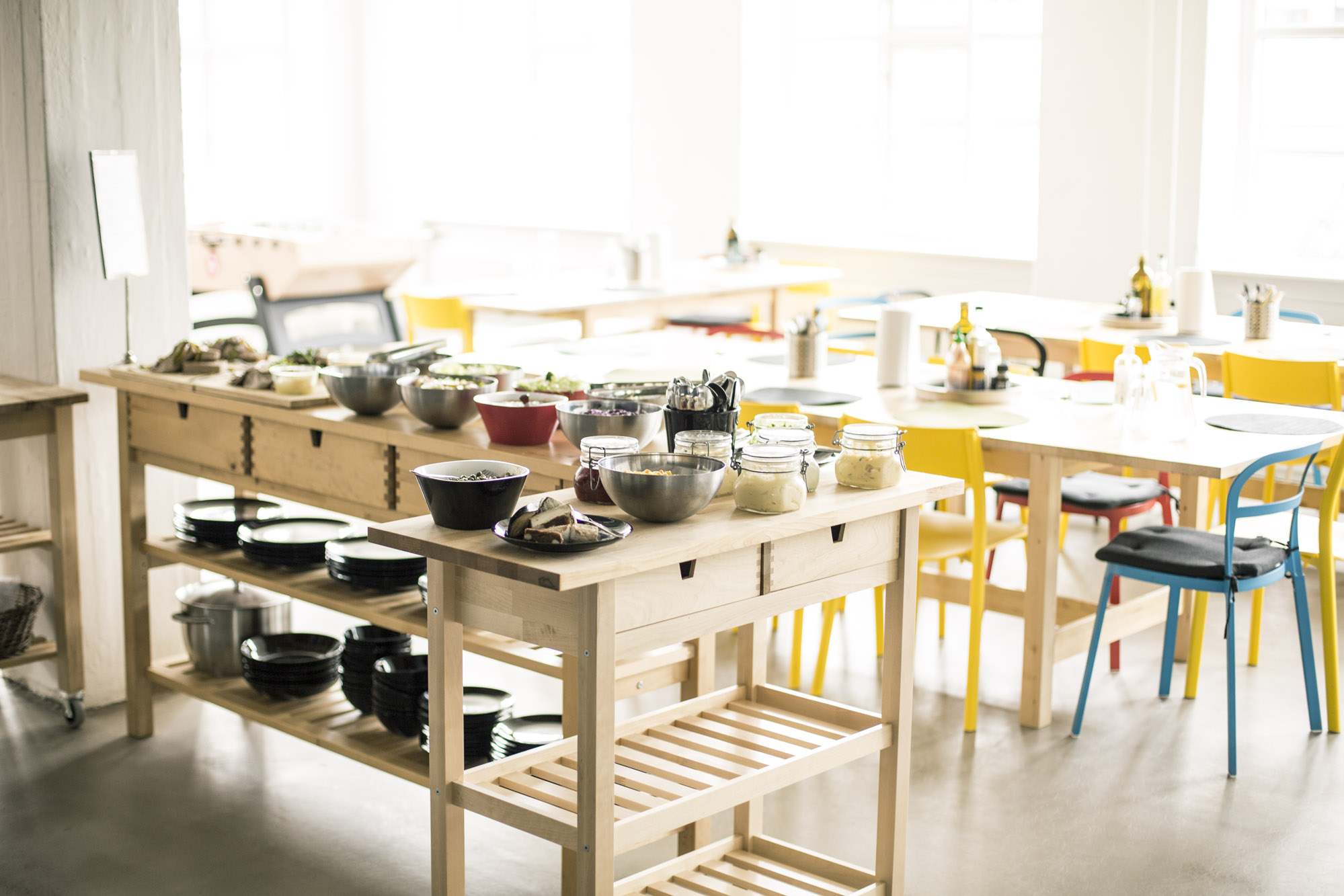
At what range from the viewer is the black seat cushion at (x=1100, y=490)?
4.36m

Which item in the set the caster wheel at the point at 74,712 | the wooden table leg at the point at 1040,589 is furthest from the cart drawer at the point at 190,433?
the wooden table leg at the point at 1040,589

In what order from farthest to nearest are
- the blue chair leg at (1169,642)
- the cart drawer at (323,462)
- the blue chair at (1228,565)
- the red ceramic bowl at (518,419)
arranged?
the blue chair leg at (1169,642)
the blue chair at (1228,565)
the cart drawer at (323,462)
the red ceramic bowl at (518,419)

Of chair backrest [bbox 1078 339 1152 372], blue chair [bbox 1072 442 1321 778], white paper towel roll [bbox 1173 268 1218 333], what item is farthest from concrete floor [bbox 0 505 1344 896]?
white paper towel roll [bbox 1173 268 1218 333]

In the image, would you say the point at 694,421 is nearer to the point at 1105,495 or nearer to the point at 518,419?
the point at 518,419

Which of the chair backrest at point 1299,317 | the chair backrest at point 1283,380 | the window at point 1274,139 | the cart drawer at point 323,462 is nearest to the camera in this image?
the cart drawer at point 323,462

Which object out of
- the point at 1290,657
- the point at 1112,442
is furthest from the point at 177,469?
the point at 1290,657

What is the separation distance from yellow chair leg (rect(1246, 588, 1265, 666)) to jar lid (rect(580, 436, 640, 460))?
267 centimetres

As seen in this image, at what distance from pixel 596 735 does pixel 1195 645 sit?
2589 millimetres

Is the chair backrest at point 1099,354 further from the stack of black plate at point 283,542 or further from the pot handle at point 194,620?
the pot handle at point 194,620

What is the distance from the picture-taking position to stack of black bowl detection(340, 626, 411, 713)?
3367 mm

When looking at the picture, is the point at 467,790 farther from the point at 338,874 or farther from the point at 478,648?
the point at 338,874

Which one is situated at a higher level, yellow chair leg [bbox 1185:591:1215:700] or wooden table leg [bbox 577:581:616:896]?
wooden table leg [bbox 577:581:616:896]

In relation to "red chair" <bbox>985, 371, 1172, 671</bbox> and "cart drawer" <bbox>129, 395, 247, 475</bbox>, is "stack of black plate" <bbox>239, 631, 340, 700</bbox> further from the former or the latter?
"red chair" <bbox>985, 371, 1172, 671</bbox>

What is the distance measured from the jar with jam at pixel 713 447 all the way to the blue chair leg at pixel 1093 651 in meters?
1.68
